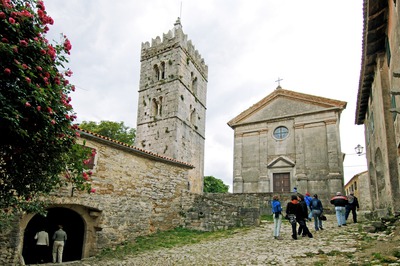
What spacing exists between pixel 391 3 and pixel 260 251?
7532mm

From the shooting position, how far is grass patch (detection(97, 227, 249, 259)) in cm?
1071

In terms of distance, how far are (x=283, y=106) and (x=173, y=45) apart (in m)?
12.8

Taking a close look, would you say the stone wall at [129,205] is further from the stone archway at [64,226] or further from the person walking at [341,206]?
the person walking at [341,206]

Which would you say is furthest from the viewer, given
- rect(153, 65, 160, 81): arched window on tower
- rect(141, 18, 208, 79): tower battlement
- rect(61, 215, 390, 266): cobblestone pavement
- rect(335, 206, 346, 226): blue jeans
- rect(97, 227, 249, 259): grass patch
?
rect(153, 65, 160, 81): arched window on tower

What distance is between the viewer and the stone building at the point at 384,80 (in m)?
7.92

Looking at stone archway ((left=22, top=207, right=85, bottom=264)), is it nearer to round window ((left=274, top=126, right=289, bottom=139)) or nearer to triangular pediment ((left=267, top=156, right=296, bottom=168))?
triangular pediment ((left=267, top=156, right=296, bottom=168))

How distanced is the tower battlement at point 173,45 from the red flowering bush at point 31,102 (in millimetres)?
24487

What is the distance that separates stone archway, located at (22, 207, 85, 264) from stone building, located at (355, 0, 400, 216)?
12.1 meters

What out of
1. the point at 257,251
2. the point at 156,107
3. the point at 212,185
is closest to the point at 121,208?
the point at 257,251

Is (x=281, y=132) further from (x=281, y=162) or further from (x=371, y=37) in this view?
(x=371, y=37)

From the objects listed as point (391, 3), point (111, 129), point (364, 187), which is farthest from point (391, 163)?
point (111, 129)

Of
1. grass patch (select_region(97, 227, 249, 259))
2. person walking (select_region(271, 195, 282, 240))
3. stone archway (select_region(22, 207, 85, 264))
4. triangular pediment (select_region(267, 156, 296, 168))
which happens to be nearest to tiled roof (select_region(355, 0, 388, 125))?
person walking (select_region(271, 195, 282, 240))

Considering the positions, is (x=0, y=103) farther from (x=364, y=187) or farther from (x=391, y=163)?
(x=364, y=187)

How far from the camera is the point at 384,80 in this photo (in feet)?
31.8
